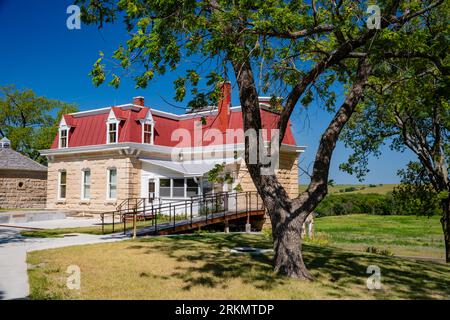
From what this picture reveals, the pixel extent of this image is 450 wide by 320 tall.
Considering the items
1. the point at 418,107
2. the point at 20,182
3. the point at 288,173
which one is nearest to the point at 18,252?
the point at 418,107

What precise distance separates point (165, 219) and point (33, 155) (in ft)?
110

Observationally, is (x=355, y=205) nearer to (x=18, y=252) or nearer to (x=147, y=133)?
(x=147, y=133)

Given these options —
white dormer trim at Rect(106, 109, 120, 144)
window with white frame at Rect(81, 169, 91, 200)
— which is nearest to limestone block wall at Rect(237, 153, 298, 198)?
white dormer trim at Rect(106, 109, 120, 144)

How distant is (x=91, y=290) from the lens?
729 cm

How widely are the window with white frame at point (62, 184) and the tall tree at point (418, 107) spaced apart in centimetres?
1891

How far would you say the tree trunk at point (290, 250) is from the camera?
866 centimetres

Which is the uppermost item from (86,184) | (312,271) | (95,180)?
(95,180)

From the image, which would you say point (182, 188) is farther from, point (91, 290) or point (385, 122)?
point (91, 290)

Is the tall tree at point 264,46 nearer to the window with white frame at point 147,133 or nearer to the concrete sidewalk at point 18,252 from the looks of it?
the concrete sidewalk at point 18,252

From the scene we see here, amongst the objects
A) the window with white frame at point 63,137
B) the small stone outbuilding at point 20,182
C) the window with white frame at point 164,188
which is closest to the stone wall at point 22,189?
the small stone outbuilding at point 20,182

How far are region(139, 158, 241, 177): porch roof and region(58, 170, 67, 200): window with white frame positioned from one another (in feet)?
22.6

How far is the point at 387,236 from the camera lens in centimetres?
2969

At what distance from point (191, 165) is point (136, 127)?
418 cm
